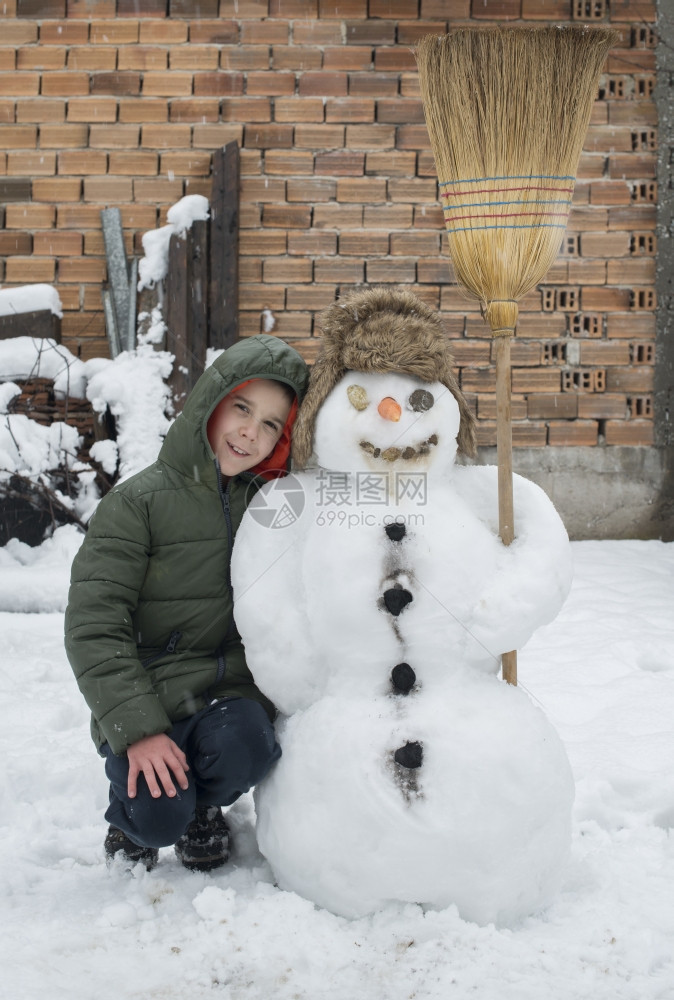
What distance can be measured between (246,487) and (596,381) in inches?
124

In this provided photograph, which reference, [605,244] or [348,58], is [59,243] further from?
[605,244]

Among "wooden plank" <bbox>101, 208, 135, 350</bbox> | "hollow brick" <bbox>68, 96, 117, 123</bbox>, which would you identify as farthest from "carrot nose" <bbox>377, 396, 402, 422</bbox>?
"hollow brick" <bbox>68, 96, 117, 123</bbox>

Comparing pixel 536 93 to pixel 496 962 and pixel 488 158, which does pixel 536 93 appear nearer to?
pixel 488 158

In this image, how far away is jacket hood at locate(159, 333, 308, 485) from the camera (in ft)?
5.32

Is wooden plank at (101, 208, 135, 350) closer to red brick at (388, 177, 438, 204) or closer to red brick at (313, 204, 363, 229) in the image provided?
red brick at (313, 204, 363, 229)

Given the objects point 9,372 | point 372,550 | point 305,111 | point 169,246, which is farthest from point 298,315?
point 372,550

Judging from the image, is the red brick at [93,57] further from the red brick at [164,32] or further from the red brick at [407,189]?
the red brick at [407,189]

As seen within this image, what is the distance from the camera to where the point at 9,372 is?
158 inches

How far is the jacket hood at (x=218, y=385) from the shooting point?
63.8 inches

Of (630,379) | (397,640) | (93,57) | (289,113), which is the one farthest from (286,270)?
(397,640)

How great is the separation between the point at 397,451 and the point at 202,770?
0.77 meters

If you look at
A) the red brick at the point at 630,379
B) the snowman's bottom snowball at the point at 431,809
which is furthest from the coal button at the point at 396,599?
the red brick at the point at 630,379

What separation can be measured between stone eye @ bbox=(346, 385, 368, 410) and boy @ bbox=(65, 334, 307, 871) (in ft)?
0.58

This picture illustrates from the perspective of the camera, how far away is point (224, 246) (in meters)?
4.18
